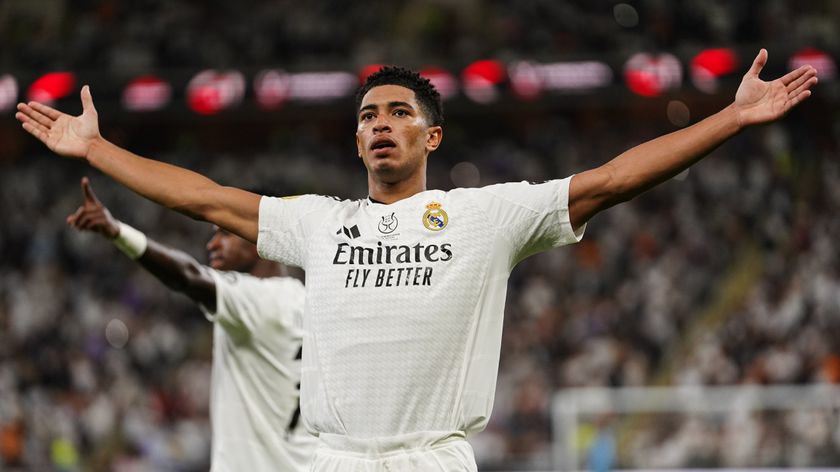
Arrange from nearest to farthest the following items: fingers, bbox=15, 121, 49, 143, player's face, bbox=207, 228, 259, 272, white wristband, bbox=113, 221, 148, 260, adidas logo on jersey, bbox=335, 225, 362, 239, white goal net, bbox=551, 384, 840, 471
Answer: adidas logo on jersey, bbox=335, 225, 362, 239 → fingers, bbox=15, 121, 49, 143 → white wristband, bbox=113, 221, 148, 260 → player's face, bbox=207, 228, 259, 272 → white goal net, bbox=551, 384, 840, 471

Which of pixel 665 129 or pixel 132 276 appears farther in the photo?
pixel 665 129

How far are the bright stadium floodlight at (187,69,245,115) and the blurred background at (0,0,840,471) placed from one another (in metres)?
0.04

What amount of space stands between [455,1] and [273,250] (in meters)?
17.8

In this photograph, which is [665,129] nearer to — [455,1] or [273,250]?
[455,1]

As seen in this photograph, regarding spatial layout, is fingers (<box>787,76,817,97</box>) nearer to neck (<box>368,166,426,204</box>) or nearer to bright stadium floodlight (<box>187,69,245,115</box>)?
neck (<box>368,166,426,204</box>)

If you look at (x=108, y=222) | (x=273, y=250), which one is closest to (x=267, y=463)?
(x=108, y=222)

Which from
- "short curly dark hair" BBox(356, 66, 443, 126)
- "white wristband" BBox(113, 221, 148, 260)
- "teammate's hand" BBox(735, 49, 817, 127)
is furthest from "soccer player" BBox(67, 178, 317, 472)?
"teammate's hand" BBox(735, 49, 817, 127)

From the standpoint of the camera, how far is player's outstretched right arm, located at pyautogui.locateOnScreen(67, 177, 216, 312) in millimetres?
5605

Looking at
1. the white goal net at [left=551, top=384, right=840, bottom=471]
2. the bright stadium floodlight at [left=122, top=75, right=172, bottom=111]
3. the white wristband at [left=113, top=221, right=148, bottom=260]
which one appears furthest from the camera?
the bright stadium floodlight at [left=122, top=75, right=172, bottom=111]

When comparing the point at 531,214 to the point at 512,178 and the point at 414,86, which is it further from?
the point at 512,178

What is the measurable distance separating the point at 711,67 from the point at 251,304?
13504 millimetres

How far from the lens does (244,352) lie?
5.85m

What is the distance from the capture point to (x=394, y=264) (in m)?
3.93

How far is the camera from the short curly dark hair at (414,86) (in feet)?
14.1
